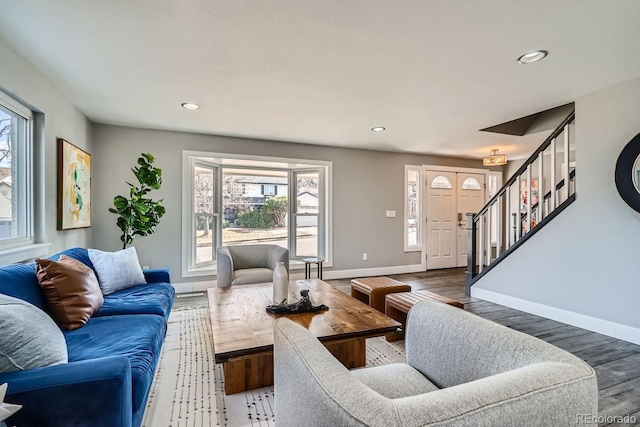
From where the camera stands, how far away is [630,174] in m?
2.71

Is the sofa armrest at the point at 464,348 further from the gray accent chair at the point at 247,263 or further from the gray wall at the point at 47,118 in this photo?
the gray wall at the point at 47,118

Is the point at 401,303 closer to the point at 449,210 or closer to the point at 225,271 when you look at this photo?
the point at 225,271

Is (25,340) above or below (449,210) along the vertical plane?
below

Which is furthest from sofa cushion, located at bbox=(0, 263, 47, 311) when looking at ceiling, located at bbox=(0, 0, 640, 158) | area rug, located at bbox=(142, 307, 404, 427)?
ceiling, located at bbox=(0, 0, 640, 158)

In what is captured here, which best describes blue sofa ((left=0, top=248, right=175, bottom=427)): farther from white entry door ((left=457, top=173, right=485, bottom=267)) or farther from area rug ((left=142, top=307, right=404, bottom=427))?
white entry door ((left=457, top=173, right=485, bottom=267))

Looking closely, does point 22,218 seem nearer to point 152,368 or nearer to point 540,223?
point 152,368

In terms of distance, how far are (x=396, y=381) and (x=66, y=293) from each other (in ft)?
6.40

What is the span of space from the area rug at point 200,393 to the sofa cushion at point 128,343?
311 mm

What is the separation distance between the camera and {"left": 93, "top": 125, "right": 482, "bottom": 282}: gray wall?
161 inches

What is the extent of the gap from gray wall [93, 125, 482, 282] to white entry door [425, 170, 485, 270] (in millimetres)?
325

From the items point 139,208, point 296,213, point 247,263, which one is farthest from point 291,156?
point 139,208

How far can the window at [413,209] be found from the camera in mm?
6102

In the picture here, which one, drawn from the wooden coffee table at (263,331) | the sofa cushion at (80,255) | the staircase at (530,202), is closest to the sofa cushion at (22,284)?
the sofa cushion at (80,255)

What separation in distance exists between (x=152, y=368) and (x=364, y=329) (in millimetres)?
1186
